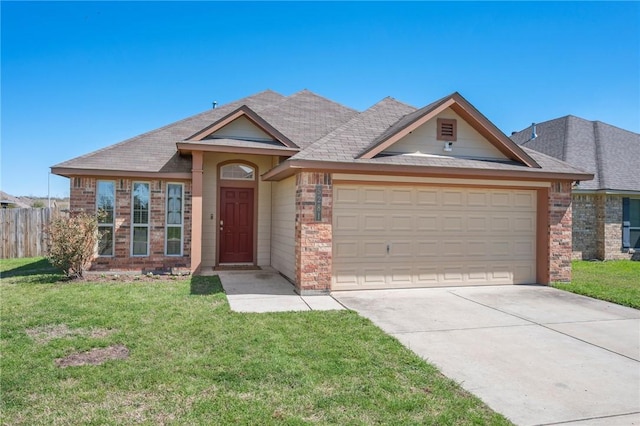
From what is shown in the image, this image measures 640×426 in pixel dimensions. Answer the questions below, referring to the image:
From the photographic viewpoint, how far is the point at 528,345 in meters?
5.64

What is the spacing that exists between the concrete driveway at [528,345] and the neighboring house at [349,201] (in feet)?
2.97

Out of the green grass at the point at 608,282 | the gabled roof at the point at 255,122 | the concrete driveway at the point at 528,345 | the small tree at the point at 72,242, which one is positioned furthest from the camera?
the gabled roof at the point at 255,122

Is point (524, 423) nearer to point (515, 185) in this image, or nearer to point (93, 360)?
point (93, 360)

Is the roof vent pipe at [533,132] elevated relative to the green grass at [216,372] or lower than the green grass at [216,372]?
elevated

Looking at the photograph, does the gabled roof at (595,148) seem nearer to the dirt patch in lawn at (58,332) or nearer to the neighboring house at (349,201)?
the neighboring house at (349,201)

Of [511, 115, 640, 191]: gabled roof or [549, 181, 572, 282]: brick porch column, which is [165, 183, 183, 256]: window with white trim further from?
[511, 115, 640, 191]: gabled roof

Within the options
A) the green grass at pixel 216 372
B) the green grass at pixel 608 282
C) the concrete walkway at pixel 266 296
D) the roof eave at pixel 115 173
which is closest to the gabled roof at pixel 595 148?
the green grass at pixel 608 282

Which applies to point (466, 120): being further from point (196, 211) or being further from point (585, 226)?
point (585, 226)

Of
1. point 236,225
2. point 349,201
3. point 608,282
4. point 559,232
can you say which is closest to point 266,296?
point 349,201

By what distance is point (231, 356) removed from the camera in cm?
491

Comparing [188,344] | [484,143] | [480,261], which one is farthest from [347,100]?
[188,344]

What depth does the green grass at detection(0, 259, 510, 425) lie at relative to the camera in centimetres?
360

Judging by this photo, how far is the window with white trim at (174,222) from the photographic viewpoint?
→ 11.6 m

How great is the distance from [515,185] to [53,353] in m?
9.67
